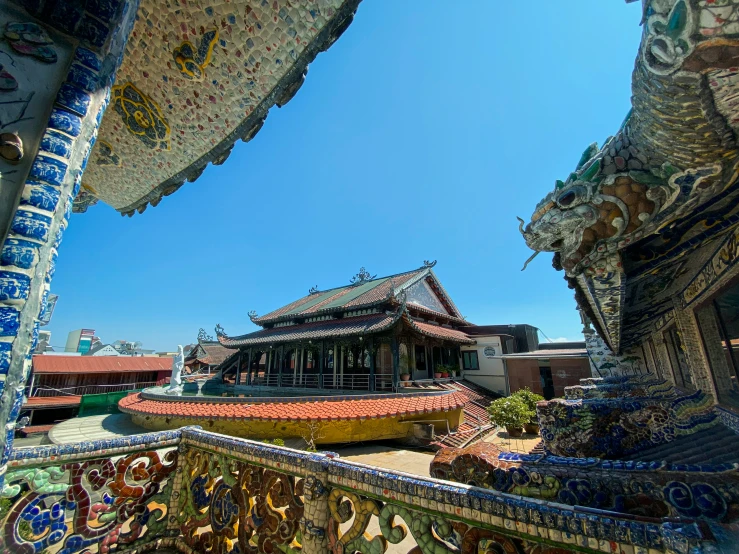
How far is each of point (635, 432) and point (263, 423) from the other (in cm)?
865

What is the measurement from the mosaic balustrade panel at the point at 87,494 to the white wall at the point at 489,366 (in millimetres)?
16618

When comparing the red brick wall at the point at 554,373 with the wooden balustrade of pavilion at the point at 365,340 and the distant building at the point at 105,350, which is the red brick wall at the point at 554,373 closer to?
the wooden balustrade of pavilion at the point at 365,340

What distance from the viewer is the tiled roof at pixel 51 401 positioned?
740 inches

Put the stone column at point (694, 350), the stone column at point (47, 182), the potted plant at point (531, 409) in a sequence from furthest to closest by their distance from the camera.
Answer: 1. the potted plant at point (531, 409)
2. the stone column at point (694, 350)
3. the stone column at point (47, 182)

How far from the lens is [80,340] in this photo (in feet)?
158

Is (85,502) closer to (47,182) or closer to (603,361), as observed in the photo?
(47,182)

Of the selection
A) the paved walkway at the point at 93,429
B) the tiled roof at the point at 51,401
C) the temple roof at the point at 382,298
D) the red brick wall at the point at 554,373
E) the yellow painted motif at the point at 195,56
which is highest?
the temple roof at the point at 382,298

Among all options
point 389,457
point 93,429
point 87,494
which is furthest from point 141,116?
point 93,429

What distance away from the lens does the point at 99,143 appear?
2.93 m

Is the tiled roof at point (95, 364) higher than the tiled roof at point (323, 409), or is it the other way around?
the tiled roof at point (95, 364)

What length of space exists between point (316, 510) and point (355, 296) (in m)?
16.9

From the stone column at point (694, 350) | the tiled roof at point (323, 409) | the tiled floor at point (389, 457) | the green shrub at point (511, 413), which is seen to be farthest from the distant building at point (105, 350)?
the stone column at point (694, 350)

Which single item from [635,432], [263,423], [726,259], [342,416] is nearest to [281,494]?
[726,259]

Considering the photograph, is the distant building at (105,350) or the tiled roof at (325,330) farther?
the distant building at (105,350)
